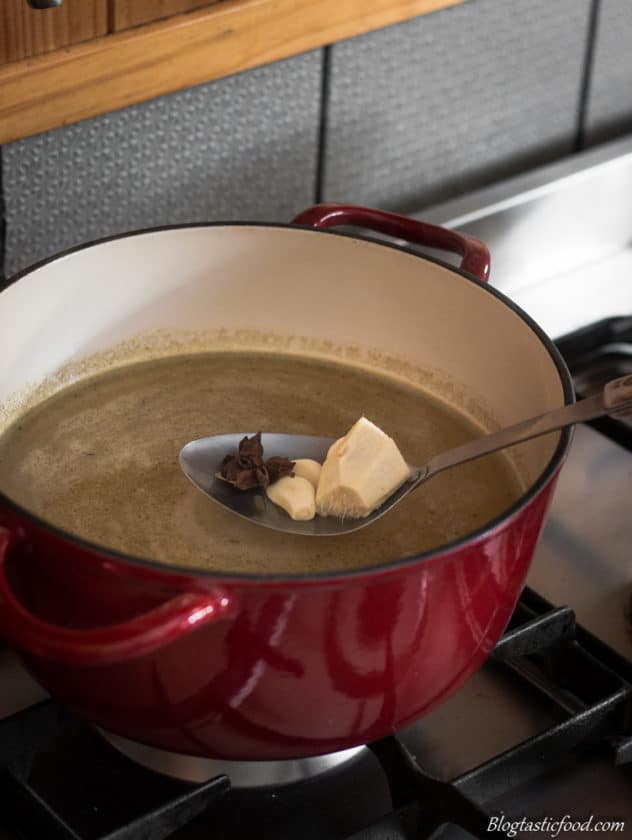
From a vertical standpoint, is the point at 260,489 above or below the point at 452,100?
below

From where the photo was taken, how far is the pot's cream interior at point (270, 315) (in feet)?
2.48

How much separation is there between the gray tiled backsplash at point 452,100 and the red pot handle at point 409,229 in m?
0.27

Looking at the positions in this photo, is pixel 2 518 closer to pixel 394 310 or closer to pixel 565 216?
pixel 394 310

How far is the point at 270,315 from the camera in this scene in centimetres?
86

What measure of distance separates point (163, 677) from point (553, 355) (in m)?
0.29

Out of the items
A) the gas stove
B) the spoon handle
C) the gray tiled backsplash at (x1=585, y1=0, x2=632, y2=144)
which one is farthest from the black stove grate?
the gray tiled backsplash at (x1=585, y1=0, x2=632, y2=144)

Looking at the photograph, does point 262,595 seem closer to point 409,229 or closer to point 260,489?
point 260,489

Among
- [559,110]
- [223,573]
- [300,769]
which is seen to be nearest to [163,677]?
[223,573]

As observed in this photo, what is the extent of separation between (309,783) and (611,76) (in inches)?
33.5

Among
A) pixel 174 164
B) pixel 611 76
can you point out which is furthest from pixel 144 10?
pixel 611 76

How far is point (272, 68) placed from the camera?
978 mm

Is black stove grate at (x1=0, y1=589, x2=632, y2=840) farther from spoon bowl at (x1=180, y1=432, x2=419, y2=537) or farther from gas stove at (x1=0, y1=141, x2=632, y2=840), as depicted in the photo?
spoon bowl at (x1=180, y1=432, x2=419, y2=537)

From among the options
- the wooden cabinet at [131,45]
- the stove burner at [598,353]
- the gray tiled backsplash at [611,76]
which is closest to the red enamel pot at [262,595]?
the wooden cabinet at [131,45]

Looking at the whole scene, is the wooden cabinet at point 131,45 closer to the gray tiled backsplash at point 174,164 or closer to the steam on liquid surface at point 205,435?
the gray tiled backsplash at point 174,164
